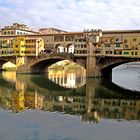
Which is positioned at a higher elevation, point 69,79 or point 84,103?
point 69,79

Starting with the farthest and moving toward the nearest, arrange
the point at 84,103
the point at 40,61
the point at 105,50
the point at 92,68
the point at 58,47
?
the point at 58,47, the point at 40,61, the point at 92,68, the point at 105,50, the point at 84,103

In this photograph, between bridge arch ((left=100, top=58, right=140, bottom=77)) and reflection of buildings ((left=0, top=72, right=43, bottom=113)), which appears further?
bridge arch ((left=100, top=58, right=140, bottom=77))

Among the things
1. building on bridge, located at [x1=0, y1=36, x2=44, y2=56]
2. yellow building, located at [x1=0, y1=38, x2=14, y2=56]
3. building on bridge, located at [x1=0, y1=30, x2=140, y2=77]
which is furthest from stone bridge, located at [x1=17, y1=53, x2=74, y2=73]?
yellow building, located at [x1=0, y1=38, x2=14, y2=56]

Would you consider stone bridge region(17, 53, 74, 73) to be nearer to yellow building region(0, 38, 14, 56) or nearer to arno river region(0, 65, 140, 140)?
yellow building region(0, 38, 14, 56)

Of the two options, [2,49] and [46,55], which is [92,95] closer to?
[46,55]

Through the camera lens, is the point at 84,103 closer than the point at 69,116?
No

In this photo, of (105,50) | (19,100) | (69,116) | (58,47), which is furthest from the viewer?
(58,47)

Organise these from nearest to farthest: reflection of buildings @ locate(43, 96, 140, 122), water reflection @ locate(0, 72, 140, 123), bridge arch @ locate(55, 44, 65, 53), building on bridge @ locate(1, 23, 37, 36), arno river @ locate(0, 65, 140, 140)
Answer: arno river @ locate(0, 65, 140, 140)
reflection of buildings @ locate(43, 96, 140, 122)
water reflection @ locate(0, 72, 140, 123)
bridge arch @ locate(55, 44, 65, 53)
building on bridge @ locate(1, 23, 37, 36)

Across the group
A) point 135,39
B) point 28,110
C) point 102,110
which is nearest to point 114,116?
point 102,110

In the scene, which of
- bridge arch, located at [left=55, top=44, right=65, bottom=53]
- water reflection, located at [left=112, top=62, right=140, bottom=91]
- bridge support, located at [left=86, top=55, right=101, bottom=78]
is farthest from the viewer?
bridge arch, located at [left=55, top=44, right=65, bottom=53]

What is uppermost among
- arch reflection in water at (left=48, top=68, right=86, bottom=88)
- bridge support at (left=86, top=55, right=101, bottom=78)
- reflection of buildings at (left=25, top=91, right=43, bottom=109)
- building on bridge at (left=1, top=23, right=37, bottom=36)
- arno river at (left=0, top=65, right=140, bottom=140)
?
building on bridge at (left=1, top=23, right=37, bottom=36)

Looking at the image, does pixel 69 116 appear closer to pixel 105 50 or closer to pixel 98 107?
pixel 98 107

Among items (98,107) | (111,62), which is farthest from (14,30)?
(98,107)

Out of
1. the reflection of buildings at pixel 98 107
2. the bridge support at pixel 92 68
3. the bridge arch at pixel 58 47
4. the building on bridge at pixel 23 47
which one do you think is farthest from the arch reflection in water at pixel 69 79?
the reflection of buildings at pixel 98 107
